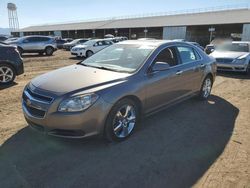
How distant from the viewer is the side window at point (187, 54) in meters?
5.42

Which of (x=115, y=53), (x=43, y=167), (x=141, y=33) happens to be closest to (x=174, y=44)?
(x=115, y=53)

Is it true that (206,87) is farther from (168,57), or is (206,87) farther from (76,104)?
(76,104)

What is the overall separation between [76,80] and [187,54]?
9.50 ft

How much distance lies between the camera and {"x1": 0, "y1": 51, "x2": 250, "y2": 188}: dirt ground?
308 centimetres

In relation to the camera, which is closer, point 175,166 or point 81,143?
point 175,166

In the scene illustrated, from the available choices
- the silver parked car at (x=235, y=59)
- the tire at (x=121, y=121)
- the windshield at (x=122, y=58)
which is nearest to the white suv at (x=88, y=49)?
the silver parked car at (x=235, y=59)

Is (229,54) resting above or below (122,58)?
below

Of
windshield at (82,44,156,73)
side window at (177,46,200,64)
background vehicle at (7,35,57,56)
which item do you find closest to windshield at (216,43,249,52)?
side window at (177,46,200,64)

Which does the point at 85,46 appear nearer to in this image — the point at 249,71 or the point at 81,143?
the point at 249,71

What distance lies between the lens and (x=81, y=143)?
13.0 ft

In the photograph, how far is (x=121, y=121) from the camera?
4023 mm

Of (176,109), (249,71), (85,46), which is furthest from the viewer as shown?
(85,46)

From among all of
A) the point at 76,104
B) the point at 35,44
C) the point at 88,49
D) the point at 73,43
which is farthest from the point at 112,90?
the point at 73,43

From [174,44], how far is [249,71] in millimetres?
7229
